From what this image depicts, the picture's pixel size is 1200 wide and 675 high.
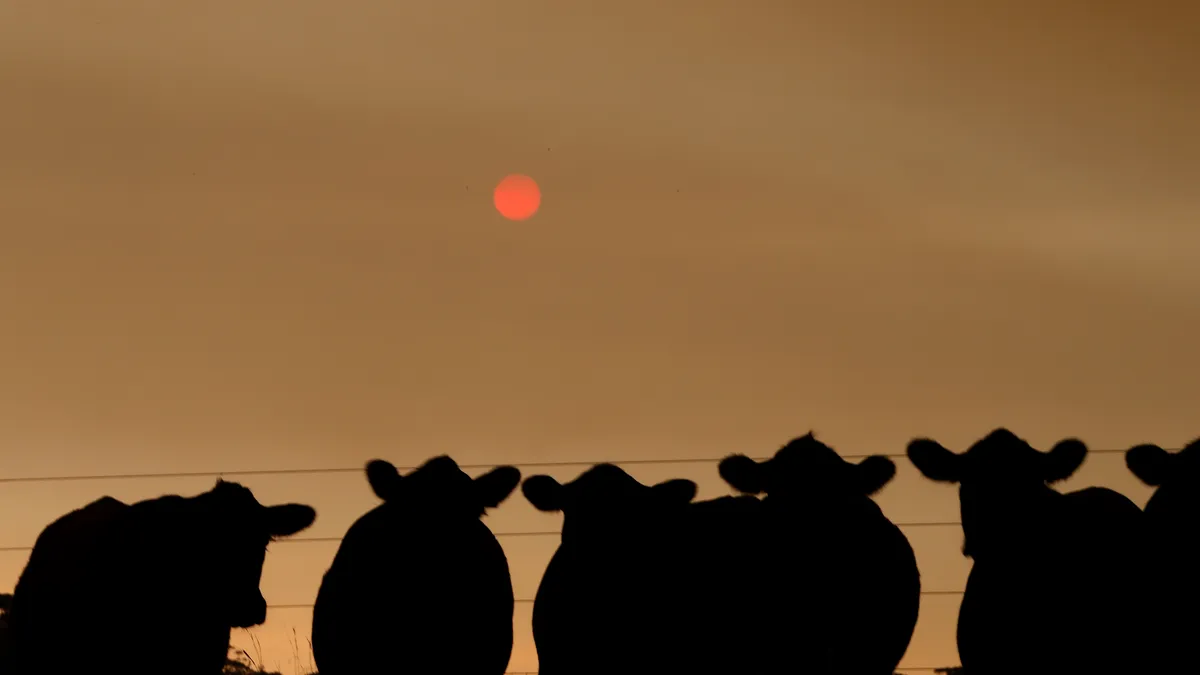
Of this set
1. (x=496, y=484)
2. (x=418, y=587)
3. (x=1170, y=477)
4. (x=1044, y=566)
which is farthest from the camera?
(x=496, y=484)

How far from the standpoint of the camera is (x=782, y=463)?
918 cm

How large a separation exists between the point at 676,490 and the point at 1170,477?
11.6 ft

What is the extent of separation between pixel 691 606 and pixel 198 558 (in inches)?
136

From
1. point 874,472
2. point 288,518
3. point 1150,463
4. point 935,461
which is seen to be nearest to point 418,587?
point 288,518

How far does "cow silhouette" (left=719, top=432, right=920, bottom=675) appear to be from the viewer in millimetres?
8406

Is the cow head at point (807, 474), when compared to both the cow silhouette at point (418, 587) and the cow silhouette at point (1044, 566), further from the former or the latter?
the cow silhouette at point (418, 587)

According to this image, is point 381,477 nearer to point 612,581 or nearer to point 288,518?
point 288,518

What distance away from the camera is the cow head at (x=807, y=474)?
29.6ft

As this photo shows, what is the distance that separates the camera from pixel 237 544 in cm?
921

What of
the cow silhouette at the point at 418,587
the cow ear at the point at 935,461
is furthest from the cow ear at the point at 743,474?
the cow silhouette at the point at 418,587

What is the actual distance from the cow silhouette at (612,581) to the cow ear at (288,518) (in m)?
2.08

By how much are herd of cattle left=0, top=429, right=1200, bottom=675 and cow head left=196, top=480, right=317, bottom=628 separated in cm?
2

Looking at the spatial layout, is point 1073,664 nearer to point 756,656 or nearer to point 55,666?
point 756,656

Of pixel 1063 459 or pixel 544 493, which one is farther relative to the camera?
pixel 544 493
